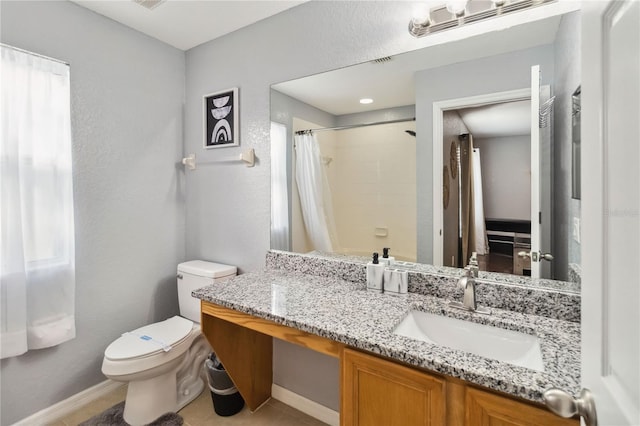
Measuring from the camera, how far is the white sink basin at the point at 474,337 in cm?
108

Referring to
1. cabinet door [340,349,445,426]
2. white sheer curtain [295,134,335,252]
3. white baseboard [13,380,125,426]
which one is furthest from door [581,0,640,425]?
white baseboard [13,380,125,426]

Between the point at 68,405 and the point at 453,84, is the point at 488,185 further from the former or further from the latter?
the point at 68,405

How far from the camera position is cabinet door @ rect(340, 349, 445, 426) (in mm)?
924

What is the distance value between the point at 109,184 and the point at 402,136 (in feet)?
6.12

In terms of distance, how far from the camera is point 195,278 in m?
2.18

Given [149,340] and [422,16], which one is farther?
[149,340]

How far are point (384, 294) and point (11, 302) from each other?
1878mm

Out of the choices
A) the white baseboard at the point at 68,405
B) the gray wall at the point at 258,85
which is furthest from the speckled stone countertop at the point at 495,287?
the white baseboard at the point at 68,405

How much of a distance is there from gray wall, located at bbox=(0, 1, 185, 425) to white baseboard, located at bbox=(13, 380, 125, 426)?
3 centimetres

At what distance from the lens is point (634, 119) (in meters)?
0.45

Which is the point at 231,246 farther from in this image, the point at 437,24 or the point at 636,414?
the point at 636,414

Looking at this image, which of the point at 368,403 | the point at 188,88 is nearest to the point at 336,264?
the point at 368,403

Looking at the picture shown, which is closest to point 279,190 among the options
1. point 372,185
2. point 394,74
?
point 372,185

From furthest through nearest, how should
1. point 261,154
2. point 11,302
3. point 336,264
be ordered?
1. point 261,154
2. point 336,264
3. point 11,302
